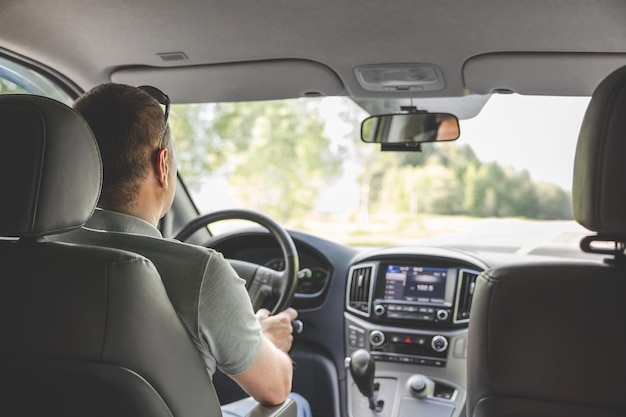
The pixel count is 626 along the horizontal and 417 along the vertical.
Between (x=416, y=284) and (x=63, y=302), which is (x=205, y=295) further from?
(x=416, y=284)

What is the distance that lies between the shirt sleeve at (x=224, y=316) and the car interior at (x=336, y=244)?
8cm

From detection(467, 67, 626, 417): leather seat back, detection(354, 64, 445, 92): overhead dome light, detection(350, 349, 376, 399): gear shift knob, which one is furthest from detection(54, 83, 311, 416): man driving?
detection(354, 64, 445, 92): overhead dome light

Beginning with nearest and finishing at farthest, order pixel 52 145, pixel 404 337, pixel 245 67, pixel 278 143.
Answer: pixel 52 145, pixel 245 67, pixel 404 337, pixel 278 143

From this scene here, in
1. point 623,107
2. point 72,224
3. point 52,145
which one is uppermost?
point 623,107

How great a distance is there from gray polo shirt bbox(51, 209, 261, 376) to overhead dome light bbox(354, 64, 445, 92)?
→ 1.83m

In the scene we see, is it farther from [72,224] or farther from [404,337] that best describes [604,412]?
[404,337]

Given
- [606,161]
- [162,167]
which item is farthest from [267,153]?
[606,161]

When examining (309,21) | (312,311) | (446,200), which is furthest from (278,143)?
(309,21)

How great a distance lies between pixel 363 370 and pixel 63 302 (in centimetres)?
223

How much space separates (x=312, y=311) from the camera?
14.2ft

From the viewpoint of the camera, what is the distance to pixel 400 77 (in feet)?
11.9

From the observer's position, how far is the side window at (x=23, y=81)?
11.7 feet

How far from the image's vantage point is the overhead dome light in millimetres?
→ 3520

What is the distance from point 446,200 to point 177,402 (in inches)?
430
